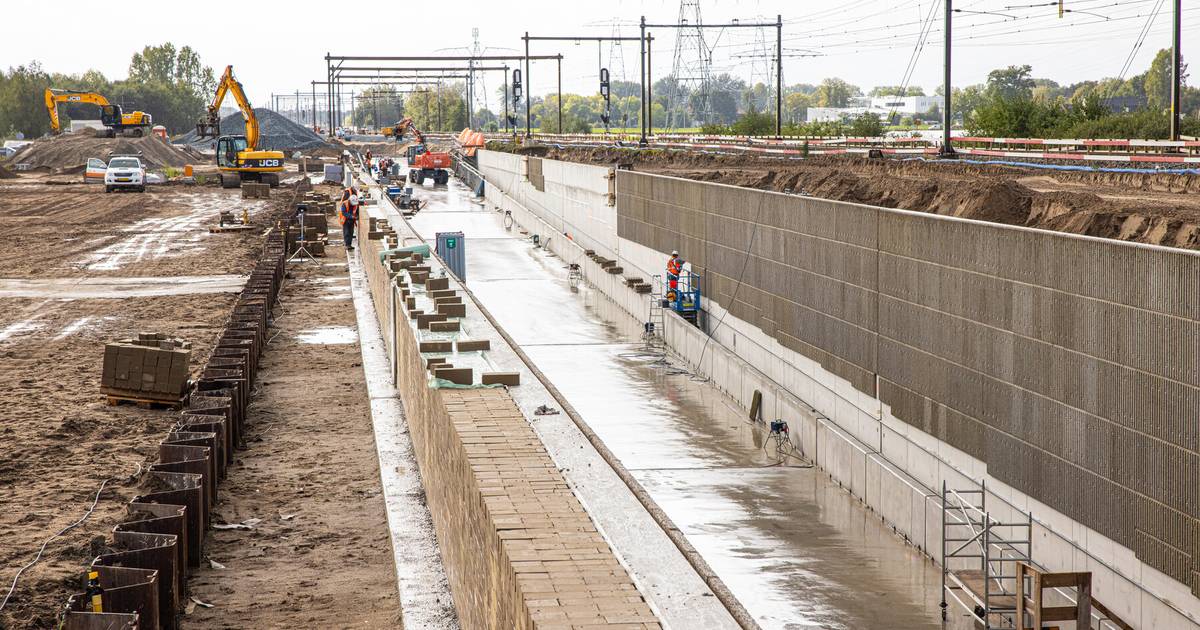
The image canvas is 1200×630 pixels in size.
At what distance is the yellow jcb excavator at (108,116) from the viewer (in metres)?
89.3

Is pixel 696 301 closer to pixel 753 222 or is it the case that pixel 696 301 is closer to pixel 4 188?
pixel 753 222

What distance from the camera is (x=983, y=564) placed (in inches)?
458

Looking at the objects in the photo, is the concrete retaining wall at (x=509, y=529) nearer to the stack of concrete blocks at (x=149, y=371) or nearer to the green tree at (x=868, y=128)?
the stack of concrete blocks at (x=149, y=371)

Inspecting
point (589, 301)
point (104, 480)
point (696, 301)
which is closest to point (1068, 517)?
point (104, 480)

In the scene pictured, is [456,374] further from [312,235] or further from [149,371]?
[312,235]

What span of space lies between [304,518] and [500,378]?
257 cm

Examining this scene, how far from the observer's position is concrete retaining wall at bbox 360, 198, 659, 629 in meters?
6.55

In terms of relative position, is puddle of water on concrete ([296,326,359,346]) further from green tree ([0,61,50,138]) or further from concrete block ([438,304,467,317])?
green tree ([0,61,50,138])

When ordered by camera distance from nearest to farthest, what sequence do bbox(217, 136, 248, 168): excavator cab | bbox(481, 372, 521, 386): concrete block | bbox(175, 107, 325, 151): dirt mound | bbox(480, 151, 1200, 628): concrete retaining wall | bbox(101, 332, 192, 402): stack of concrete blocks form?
bbox(480, 151, 1200, 628): concrete retaining wall < bbox(481, 372, 521, 386): concrete block < bbox(101, 332, 192, 402): stack of concrete blocks < bbox(217, 136, 248, 168): excavator cab < bbox(175, 107, 325, 151): dirt mound

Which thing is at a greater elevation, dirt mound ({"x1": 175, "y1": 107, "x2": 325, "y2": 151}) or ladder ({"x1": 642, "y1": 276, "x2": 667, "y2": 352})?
dirt mound ({"x1": 175, "y1": 107, "x2": 325, "y2": 151})

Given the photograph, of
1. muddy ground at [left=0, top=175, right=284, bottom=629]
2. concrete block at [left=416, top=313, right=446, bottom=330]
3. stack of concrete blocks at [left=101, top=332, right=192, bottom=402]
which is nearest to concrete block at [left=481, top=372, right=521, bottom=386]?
concrete block at [left=416, top=313, right=446, bottom=330]

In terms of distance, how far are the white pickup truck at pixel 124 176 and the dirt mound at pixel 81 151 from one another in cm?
2446

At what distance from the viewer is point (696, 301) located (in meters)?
30.4

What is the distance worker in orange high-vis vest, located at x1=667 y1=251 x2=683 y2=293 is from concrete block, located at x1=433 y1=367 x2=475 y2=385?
Result: 19.0 m
